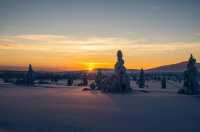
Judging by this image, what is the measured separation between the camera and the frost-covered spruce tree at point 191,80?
35919 mm

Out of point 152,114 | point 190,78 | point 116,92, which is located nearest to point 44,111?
point 152,114

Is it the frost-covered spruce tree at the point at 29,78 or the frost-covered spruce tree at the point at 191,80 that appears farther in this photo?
the frost-covered spruce tree at the point at 29,78

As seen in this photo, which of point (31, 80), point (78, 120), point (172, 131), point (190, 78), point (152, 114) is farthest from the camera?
point (31, 80)

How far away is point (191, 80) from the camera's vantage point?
36.4 m

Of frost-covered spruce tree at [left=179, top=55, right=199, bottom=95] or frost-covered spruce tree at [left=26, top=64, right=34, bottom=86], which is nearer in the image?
frost-covered spruce tree at [left=179, top=55, right=199, bottom=95]

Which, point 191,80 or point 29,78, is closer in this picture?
point 191,80

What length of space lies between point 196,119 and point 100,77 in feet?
99.1

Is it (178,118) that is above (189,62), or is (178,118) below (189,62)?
below

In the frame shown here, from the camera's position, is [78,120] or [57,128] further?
[78,120]

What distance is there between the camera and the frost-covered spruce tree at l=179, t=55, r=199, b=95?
3592 cm

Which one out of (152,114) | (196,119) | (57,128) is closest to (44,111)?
(57,128)

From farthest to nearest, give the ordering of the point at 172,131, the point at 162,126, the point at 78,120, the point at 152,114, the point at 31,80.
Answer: the point at 31,80
the point at 152,114
the point at 78,120
the point at 162,126
the point at 172,131

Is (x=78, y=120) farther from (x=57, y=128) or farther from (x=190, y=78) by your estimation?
(x=190, y=78)

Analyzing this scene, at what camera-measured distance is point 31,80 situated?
55.2 metres
